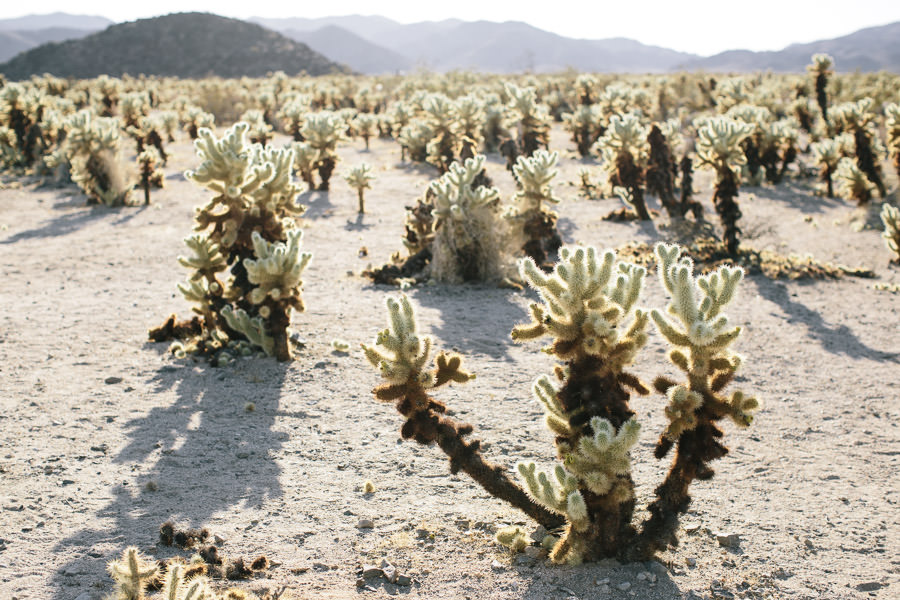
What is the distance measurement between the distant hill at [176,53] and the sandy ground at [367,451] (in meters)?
53.6

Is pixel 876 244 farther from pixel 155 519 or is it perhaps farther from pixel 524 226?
pixel 155 519

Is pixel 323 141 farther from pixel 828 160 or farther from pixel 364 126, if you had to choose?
pixel 828 160

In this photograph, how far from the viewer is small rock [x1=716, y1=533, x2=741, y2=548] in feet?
12.2

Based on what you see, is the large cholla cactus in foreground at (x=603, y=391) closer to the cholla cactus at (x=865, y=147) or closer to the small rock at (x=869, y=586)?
the small rock at (x=869, y=586)

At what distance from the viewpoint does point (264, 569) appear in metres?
3.56

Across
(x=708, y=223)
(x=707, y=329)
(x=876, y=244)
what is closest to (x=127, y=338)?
(x=707, y=329)

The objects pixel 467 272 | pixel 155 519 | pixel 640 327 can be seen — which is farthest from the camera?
pixel 467 272

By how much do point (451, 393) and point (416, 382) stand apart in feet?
7.36

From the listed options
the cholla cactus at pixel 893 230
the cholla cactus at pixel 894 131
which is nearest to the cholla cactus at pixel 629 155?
the cholla cactus at pixel 893 230

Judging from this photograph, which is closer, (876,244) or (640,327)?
(640,327)

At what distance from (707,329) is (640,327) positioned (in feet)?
1.09

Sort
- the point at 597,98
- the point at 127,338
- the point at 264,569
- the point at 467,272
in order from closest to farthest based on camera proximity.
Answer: the point at 264,569
the point at 127,338
the point at 467,272
the point at 597,98

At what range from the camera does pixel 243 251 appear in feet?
21.4

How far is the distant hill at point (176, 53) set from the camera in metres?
56.2
